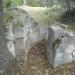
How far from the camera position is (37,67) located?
8.77m

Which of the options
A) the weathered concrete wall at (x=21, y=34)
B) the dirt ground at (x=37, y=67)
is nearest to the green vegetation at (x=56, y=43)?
the dirt ground at (x=37, y=67)

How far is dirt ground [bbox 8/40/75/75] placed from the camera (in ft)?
27.8

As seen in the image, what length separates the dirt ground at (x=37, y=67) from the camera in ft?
27.8

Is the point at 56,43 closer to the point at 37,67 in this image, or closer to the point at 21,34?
the point at 37,67

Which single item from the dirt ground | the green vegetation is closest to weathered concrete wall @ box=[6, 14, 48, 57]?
the dirt ground

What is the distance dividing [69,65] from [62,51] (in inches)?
20.4

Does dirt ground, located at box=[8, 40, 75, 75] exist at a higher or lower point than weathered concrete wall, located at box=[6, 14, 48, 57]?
lower

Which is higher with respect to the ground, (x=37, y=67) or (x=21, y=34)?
(x=21, y=34)

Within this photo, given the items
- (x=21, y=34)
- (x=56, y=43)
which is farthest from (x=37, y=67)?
(x=21, y=34)

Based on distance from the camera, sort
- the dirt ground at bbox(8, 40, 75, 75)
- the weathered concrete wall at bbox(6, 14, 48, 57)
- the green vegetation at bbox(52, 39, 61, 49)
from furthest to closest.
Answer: the weathered concrete wall at bbox(6, 14, 48, 57) < the green vegetation at bbox(52, 39, 61, 49) < the dirt ground at bbox(8, 40, 75, 75)

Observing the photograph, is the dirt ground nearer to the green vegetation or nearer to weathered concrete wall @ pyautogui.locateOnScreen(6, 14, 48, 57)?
weathered concrete wall @ pyautogui.locateOnScreen(6, 14, 48, 57)

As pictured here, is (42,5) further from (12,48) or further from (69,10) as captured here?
(12,48)

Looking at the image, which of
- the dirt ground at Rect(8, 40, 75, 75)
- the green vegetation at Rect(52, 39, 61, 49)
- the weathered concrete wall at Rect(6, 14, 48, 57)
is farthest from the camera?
the weathered concrete wall at Rect(6, 14, 48, 57)

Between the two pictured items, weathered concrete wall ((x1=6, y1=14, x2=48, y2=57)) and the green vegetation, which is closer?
the green vegetation
